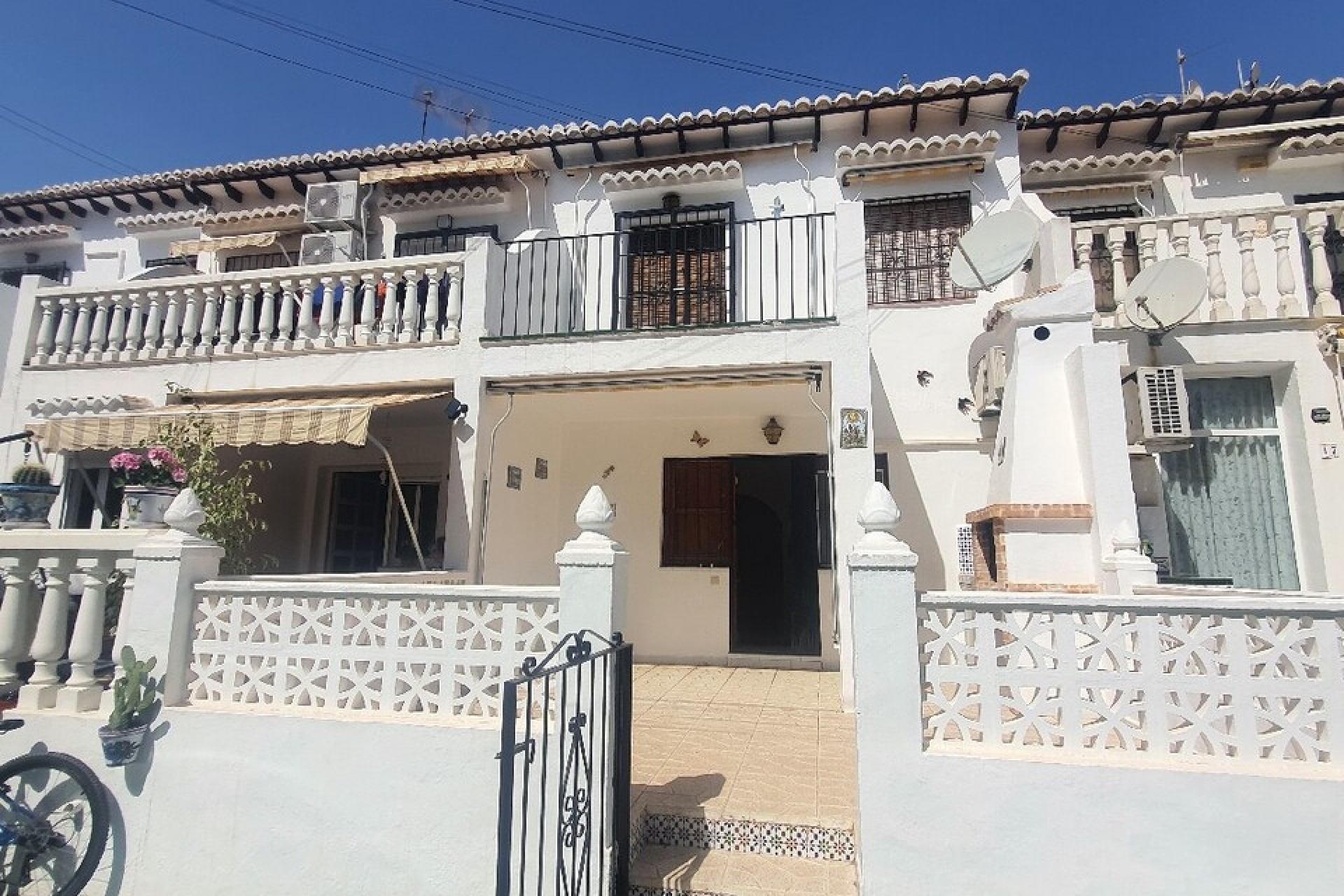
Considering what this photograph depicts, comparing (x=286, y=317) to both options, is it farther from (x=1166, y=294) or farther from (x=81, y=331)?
(x=1166, y=294)

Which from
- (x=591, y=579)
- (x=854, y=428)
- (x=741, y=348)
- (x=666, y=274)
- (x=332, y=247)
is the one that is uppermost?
(x=332, y=247)

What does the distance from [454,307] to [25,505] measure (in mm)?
4516

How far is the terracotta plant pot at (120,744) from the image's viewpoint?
185 inches

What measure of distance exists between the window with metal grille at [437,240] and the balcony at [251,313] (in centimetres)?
209

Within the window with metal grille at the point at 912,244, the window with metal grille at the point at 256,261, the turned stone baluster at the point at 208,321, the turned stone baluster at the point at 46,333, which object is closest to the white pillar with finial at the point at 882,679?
the window with metal grille at the point at 912,244

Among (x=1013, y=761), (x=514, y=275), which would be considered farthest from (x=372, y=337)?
(x=1013, y=761)

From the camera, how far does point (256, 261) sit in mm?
12578

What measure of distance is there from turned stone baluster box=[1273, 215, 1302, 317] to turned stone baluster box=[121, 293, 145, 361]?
14.7 metres

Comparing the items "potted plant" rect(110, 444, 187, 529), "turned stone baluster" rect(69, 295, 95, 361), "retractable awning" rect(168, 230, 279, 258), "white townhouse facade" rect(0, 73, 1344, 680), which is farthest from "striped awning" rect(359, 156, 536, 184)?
"potted plant" rect(110, 444, 187, 529)

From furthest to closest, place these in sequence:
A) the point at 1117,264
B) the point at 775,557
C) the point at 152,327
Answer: the point at 775,557 < the point at 152,327 < the point at 1117,264

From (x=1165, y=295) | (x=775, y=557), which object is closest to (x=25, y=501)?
(x=775, y=557)

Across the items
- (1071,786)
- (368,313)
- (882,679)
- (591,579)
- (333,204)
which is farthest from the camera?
(333,204)

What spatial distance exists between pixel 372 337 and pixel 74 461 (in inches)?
185

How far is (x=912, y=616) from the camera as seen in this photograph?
3.91 metres
